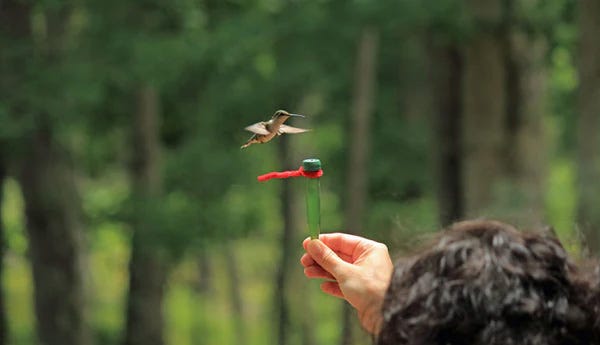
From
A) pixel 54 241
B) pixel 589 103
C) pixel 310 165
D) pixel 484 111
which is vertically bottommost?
pixel 54 241

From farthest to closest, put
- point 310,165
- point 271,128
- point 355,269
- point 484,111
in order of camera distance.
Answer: point 484,111
point 271,128
point 310,165
point 355,269

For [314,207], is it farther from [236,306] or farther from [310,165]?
[236,306]

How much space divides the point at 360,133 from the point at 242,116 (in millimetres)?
1631

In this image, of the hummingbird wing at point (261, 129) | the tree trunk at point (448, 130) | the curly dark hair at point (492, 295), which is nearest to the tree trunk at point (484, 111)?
the tree trunk at point (448, 130)

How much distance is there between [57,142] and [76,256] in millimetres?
1487

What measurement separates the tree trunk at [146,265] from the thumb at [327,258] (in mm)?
12348

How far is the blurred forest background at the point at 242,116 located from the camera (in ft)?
39.8

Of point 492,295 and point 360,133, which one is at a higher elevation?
point 492,295

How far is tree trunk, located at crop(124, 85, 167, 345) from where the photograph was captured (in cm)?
1503

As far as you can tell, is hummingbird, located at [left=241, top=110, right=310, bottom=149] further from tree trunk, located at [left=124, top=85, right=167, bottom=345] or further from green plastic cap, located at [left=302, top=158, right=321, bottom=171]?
tree trunk, located at [left=124, top=85, right=167, bottom=345]

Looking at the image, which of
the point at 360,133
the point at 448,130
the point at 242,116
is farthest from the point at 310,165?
the point at 242,116

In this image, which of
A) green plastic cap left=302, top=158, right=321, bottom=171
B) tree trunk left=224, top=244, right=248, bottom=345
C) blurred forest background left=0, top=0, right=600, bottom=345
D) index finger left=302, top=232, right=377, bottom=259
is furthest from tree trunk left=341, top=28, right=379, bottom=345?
green plastic cap left=302, top=158, right=321, bottom=171

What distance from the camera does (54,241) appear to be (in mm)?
13422

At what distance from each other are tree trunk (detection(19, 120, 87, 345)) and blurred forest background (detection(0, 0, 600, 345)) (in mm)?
22
